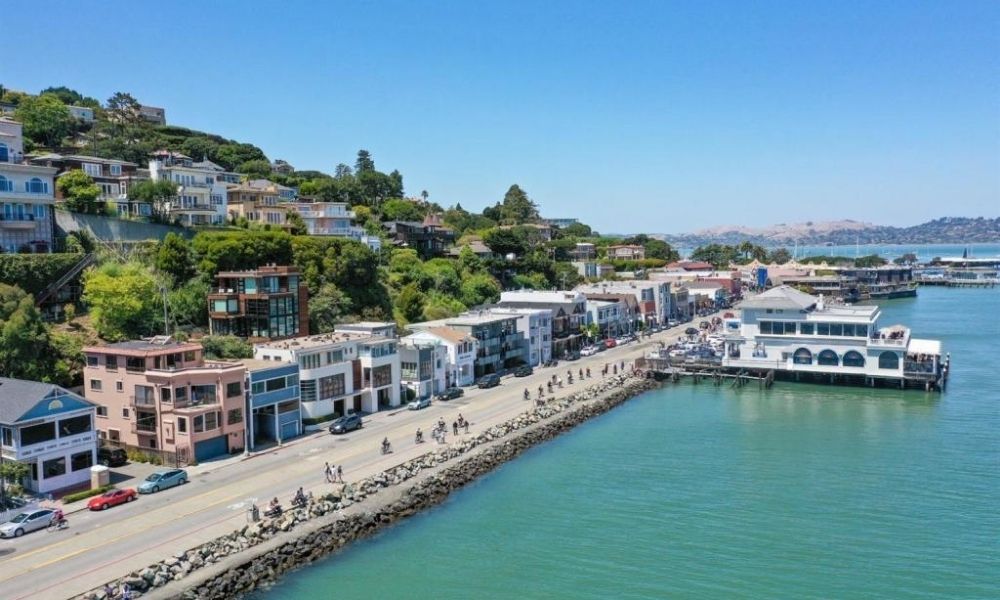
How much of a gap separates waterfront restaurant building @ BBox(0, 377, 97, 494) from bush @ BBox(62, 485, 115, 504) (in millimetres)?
847

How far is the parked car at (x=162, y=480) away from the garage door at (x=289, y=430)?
22.0ft

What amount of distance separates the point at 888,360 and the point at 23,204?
177 feet

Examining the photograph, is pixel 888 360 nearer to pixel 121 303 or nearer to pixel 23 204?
pixel 121 303

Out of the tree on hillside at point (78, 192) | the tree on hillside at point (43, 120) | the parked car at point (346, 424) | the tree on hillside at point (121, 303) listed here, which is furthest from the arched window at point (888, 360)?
the tree on hillside at point (43, 120)

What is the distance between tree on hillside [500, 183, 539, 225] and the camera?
13162 centimetres

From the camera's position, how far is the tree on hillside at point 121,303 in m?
40.7

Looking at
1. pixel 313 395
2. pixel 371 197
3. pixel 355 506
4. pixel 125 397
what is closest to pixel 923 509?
pixel 355 506

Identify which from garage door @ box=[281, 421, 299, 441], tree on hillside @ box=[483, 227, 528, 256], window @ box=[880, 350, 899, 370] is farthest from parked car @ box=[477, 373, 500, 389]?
tree on hillside @ box=[483, 227, 528, 256]

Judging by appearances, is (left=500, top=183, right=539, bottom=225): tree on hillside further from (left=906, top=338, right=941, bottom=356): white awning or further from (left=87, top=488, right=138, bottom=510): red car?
(left=87, top=488, right=138, bottom=510): red car

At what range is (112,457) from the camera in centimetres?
3188

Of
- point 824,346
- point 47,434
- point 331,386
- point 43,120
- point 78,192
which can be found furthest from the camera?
point 43,120

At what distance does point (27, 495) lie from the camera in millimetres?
27625

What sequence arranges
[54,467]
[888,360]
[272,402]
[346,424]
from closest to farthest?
1. [54,467]
2. [272,402]
3. [346,424]
4. [888,360]

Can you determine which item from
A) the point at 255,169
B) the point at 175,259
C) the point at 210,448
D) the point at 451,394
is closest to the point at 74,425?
the point at 210,448
